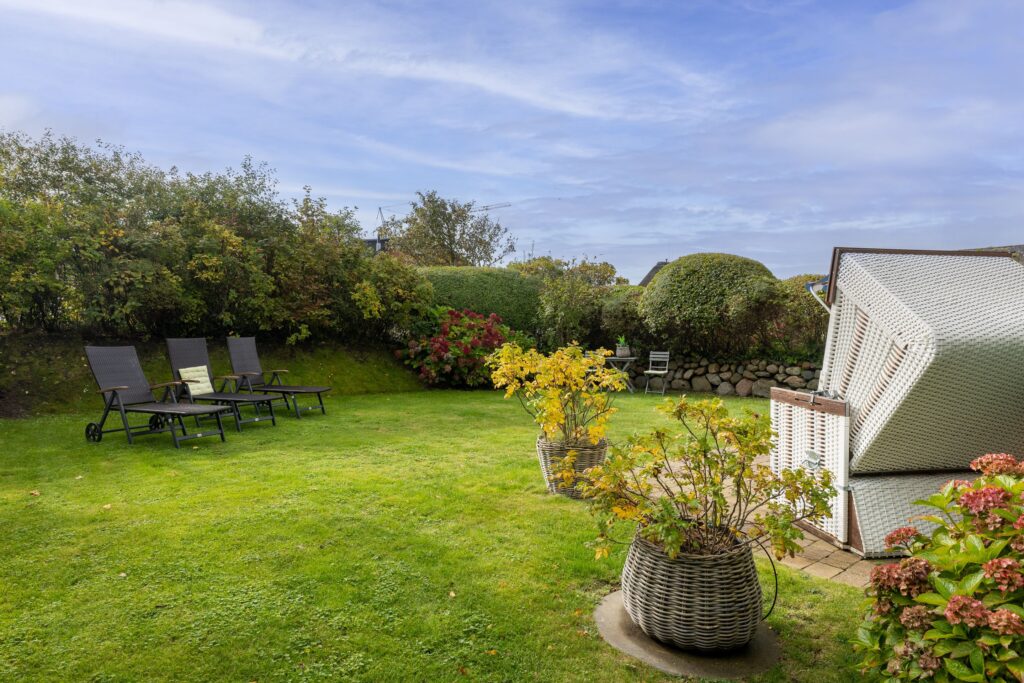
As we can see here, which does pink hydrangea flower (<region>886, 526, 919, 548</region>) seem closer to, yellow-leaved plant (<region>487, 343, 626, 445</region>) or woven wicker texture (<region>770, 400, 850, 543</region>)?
woven wicker texture (<region>770, 400, 850, 543</region>)

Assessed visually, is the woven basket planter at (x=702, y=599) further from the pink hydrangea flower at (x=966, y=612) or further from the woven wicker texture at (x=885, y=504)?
the woven wicker texture at (x=885, y=504)

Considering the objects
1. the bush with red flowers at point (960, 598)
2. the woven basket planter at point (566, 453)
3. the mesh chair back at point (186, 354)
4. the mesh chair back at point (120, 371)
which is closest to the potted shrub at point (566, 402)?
the woven basket planter at point (566, 453)

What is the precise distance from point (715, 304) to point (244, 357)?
27.7ft

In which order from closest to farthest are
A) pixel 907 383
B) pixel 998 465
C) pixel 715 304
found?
pixel 998 465, pixel 907 383, pixel 715 304

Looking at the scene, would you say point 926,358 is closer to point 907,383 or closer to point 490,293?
point 907,383

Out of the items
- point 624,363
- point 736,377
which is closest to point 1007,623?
point 736,377

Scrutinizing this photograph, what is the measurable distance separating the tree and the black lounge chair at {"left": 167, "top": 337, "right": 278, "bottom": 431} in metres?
19.1

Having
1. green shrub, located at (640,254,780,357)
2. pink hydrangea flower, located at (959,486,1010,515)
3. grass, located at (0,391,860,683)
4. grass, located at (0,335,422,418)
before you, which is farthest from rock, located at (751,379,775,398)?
pink hydrangea flower, located at (959,486,1010,515)

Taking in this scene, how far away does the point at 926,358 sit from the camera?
3.13 meters

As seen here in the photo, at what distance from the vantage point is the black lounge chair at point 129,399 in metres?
6.58

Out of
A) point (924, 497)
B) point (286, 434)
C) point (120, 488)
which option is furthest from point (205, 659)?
point (286, 434)

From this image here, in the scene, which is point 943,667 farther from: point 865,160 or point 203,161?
point 203,161

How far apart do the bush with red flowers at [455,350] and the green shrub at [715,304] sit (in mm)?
3395

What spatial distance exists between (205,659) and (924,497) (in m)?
3.95
